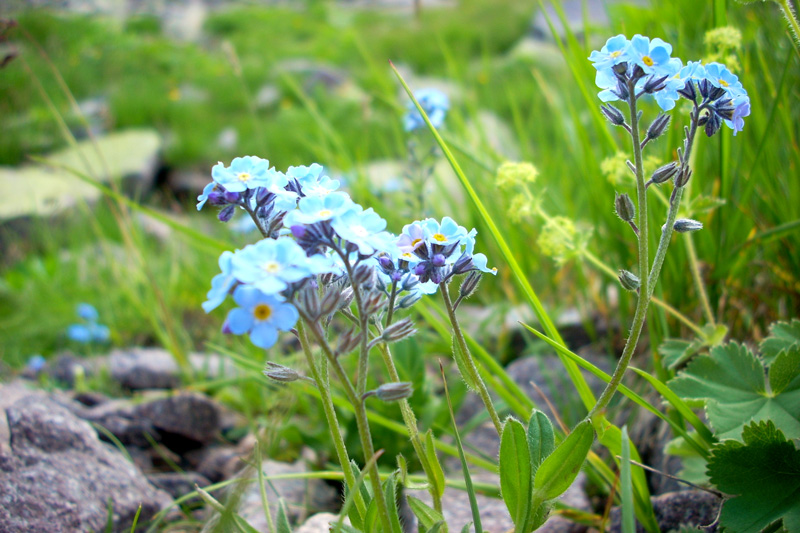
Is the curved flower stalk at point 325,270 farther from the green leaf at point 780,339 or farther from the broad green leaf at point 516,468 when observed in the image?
the green leaf at point 780,339

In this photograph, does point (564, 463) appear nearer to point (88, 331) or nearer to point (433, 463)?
point (433, 463)

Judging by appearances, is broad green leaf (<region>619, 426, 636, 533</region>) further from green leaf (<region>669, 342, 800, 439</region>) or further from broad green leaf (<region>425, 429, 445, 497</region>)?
green leaf (<region>669, 342, 800, 439</region>)

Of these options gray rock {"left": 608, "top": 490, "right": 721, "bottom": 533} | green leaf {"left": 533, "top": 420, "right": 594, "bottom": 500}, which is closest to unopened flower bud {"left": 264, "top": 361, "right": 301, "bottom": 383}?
green leaf {"left": 533, "top": 420, "right": 594, "bottom": 500}

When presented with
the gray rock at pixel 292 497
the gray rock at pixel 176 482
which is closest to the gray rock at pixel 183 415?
the gray rock at pixel 176 482

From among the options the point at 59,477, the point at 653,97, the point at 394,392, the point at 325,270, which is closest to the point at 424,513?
the point at 394,392

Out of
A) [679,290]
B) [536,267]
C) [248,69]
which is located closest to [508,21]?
[248,69]

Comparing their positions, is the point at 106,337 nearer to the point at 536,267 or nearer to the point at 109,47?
the point at 536,267
